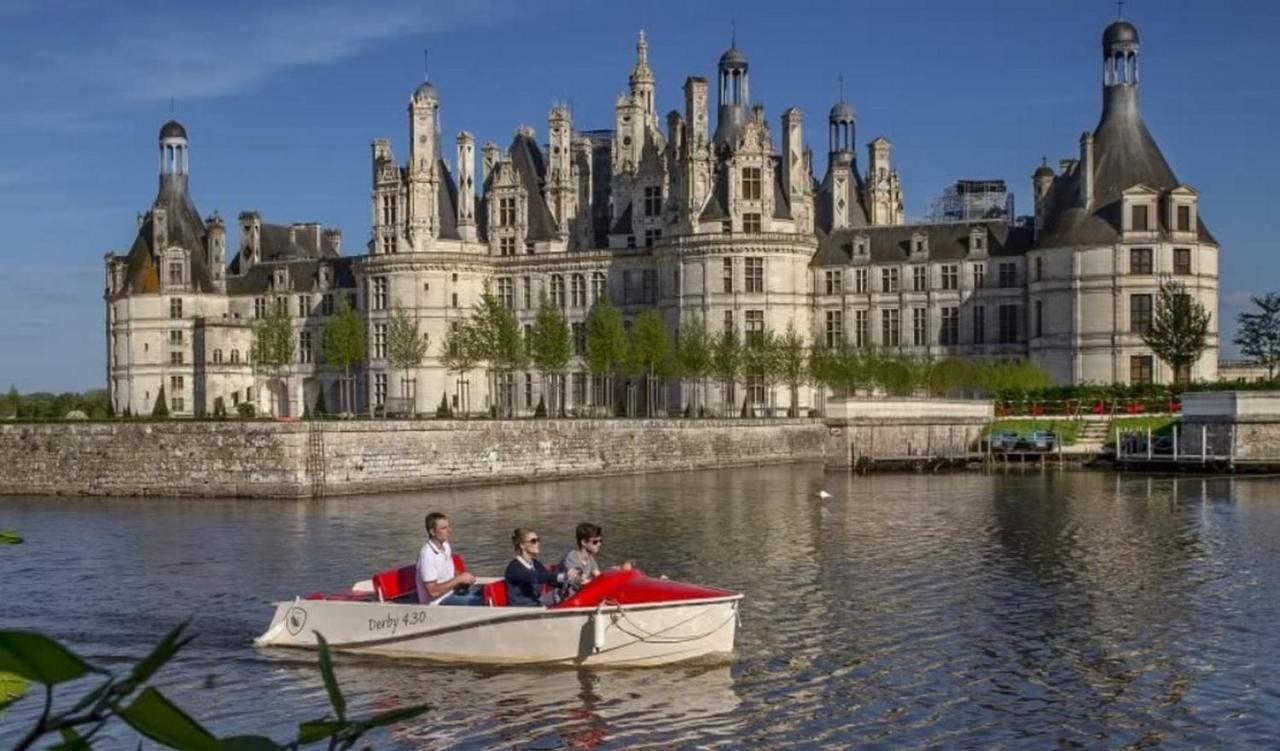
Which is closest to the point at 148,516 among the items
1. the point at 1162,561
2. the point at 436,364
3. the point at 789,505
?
the point at 789,505

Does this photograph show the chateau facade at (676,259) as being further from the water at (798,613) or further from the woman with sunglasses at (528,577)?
the woman with sunglasses at (528,577)

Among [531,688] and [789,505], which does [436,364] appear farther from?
[531,688]

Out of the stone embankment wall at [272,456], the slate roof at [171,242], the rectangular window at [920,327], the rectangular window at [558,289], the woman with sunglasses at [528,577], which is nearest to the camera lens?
the woman with sunglasses at [528,577]

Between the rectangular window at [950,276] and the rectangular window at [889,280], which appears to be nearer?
the rectangular window at [950,276]

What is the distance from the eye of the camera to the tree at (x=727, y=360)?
77.4 m

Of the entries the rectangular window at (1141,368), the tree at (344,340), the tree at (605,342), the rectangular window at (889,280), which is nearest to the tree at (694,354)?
the tree at (605,342)

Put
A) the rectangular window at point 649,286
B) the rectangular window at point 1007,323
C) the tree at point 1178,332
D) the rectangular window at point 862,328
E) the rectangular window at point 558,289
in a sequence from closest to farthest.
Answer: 1. the tree at point 1178,332
2. the rectangular window at point 1007,323
3. the rectangular window at point 862,328
4. the rectangular window at point 649,286
5. the rectangular window at point 558,289

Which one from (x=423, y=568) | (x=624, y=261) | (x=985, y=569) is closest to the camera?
(x=423, y=568)

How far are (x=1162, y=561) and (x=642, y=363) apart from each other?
1856 inches

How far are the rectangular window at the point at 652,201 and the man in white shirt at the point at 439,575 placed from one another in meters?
68.2

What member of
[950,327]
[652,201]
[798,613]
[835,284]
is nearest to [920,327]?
[950,327]

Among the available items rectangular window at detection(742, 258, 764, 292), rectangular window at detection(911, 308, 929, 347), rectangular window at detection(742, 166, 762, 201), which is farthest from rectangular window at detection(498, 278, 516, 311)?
rectangular window at detection(911, 308, 929, 347)

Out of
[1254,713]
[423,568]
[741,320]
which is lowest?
[1254,713]

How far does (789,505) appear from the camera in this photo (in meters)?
47.5
